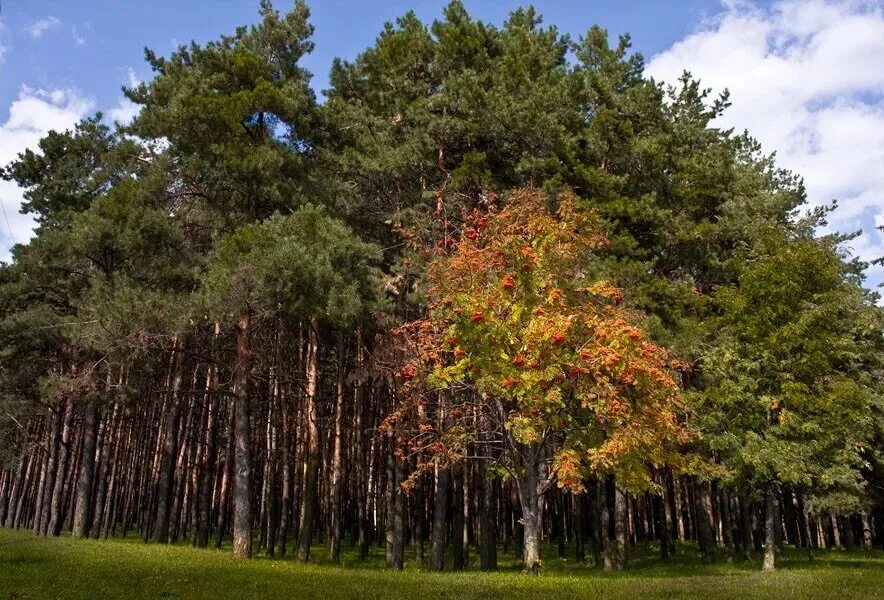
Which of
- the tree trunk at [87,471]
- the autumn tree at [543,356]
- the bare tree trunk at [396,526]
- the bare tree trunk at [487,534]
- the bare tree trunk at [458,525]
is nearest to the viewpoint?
the autumn tree at [543,356]

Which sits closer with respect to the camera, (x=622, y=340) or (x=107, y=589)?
(x=107, y=589)

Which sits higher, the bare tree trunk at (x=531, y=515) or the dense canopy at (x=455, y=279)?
the dense canopy at (x=455, y=279)

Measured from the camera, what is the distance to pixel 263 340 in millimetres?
27672

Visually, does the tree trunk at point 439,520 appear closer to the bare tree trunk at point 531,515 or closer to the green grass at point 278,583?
the bare tree trunk at point 531,515

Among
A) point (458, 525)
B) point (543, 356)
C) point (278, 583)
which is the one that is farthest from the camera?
point (458, 525)

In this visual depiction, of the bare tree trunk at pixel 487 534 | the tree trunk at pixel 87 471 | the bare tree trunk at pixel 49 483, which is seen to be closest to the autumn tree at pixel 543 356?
the bare tree trunk at pixel 487 534

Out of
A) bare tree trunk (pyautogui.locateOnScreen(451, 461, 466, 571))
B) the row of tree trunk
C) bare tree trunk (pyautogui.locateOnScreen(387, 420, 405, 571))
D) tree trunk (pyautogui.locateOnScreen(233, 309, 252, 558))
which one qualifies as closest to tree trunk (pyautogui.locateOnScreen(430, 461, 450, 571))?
the row of tree trunk

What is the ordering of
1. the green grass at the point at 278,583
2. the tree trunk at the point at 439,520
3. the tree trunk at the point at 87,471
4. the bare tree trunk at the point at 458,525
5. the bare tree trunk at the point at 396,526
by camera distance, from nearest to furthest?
1. the green grass at the point at 278,583
2. the tree trunk at the point at 439,520
3. the bare tree trunk at the point at 396,526
4. the bare tree trunk at the point at 458,525
5. the tree trunk at the point at 87,471

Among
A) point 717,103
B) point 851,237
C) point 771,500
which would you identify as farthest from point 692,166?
point 771,500

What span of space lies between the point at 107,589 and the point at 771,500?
65.1 ft

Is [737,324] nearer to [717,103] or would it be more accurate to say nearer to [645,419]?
[645,419]

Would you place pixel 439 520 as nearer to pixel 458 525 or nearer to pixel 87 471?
pixel 458 525

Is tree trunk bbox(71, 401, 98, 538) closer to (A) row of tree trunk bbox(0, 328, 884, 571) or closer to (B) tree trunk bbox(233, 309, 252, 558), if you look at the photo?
(A) row of tree trunk bbox(0, 328, 884, 571)

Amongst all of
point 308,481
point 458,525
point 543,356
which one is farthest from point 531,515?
point 308,481
